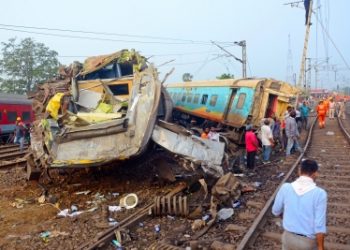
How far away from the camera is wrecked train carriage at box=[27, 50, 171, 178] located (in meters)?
9.63

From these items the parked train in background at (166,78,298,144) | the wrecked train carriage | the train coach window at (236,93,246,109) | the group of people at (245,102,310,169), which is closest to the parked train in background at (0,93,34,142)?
the parked train in background at (166,78,298,144)

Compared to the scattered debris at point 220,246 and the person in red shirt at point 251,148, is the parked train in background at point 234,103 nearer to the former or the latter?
the person in red shirt at point 251,148

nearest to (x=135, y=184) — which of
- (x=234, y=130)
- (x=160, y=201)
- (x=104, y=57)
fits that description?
(x=160, y=201)

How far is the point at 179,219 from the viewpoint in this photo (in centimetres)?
812

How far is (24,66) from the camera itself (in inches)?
2035

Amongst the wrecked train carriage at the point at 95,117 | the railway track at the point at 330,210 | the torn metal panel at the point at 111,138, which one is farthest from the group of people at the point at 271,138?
the torn metal panel at the point at 111,138

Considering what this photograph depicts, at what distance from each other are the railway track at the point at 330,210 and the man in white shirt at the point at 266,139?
1.37 meters

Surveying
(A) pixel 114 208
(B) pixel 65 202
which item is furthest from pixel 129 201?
(B) pixel 65 202

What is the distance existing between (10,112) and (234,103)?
1529cm

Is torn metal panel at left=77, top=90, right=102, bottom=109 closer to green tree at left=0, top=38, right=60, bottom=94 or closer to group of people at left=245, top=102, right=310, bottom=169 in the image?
group of people at left=245, top=102, right=310, bottom=169

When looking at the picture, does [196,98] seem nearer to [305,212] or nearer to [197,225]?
[197,225]

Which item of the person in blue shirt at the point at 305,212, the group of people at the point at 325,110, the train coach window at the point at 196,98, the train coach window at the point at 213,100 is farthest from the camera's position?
the group of people at the point at 325,110

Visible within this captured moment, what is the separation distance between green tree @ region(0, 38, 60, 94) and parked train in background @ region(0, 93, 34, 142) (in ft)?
83.8

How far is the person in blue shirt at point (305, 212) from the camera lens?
3.65 metres
